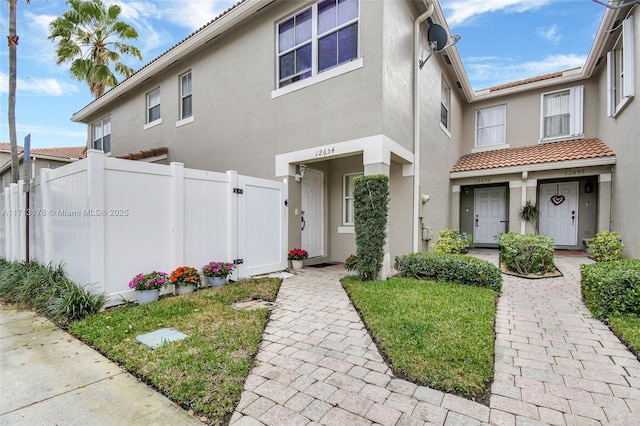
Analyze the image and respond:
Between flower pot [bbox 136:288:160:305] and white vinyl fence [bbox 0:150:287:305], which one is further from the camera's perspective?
flower pot [bbox 136:288:160:305]

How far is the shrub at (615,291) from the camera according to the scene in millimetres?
3950

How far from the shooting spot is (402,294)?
5.01 m

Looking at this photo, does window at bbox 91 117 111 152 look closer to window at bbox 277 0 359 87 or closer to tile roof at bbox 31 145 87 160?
tile roof at bbox 31 145 87 160

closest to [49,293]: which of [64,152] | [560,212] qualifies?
[560,212]

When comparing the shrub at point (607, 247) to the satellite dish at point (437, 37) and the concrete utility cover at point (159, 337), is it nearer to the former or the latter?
the satellite dish at point (437, 37)

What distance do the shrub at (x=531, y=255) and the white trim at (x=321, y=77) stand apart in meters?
5.41

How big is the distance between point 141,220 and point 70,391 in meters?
2.97

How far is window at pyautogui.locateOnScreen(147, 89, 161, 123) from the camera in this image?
37.5ft

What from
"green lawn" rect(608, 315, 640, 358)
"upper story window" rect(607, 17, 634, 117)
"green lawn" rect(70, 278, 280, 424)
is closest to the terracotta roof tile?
"green lawn" rect(70, 278, 280, 424)

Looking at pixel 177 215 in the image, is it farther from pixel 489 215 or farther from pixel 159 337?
pixel 489 215

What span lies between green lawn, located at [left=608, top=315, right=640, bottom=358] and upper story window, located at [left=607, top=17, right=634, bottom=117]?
5914 mm

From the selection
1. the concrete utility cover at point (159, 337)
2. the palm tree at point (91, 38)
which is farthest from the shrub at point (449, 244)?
the palm tree at point (91, 38)

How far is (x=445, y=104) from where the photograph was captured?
10578mm

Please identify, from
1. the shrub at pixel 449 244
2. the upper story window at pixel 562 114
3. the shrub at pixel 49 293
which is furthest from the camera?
the upper story window at pixel 562 114
